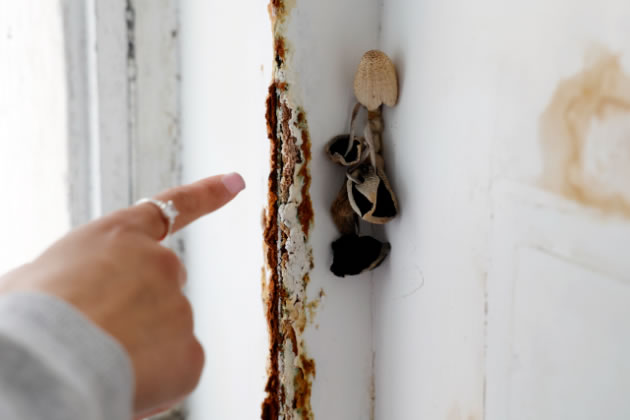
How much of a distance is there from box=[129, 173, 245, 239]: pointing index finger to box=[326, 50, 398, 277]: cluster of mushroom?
0.36ft

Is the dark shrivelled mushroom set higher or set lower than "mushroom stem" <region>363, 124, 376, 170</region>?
lower

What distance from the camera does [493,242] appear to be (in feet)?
1.26

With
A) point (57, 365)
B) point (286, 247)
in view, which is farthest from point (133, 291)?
point (286, 247)

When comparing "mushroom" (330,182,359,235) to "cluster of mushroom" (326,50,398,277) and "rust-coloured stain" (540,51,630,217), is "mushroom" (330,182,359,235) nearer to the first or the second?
"cluster of mushroom" (326,50,398,277)

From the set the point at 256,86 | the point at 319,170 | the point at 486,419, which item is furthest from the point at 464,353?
the point at 256,86

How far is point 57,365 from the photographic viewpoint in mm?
230

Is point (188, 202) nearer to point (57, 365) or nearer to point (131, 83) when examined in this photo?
point (57, 365)

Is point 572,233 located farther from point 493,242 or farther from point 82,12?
point 82,12

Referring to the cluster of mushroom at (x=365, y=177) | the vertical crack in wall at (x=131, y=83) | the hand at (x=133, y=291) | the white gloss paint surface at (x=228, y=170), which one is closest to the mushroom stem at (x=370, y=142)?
the cluster of mushroom at (x=365, y=177)

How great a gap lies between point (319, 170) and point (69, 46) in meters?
0.44

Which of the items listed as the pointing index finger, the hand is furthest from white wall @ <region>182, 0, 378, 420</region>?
the hand

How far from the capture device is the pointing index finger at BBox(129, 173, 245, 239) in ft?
1.17

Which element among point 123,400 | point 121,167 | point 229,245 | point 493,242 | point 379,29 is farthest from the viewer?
point 121,167

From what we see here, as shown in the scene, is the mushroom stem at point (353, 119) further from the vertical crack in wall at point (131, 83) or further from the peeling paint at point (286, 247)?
the vertical crack in wall at point (131, 83)
